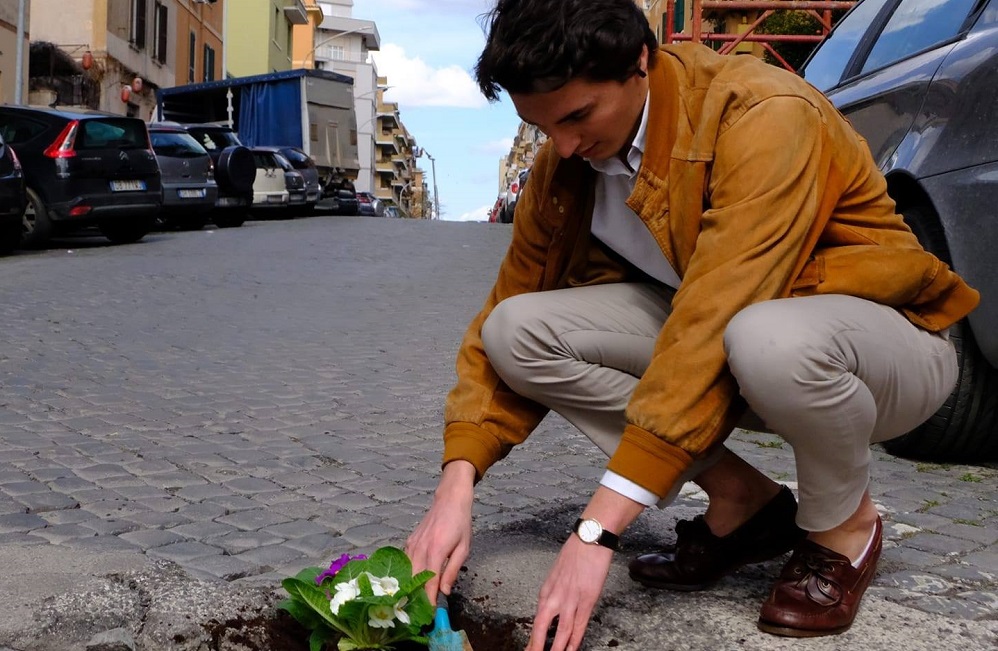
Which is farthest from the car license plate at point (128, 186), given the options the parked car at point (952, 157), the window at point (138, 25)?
the window at point (138, 25)

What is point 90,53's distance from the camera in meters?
28.9

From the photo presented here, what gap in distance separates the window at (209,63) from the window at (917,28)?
38.6 m

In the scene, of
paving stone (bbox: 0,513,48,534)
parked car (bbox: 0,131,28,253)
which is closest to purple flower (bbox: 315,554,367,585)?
paving stone (bbox: 0,513,48,534)

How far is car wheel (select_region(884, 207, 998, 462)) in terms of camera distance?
373cm

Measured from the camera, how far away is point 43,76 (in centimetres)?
2797

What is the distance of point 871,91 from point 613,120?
239 centimetres

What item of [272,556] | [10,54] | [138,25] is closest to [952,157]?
[272,556]

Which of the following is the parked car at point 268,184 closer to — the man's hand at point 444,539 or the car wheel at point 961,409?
the car wheel at point 961,409

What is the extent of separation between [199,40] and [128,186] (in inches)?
1067

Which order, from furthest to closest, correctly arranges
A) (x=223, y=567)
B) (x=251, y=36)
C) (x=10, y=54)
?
(x=251, y=36)
(x=10, y=54)
(x=223, y=567)

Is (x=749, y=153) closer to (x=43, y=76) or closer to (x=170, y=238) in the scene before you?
(x=170, y=238)

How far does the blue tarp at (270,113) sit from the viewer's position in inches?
1062

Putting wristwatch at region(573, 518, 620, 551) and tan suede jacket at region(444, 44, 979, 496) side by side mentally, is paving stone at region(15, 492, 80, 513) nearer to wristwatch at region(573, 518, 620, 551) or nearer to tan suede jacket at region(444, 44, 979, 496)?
tan suede jacket at region(444, 44, 979, 496)

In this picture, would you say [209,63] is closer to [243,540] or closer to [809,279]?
[243,540]
